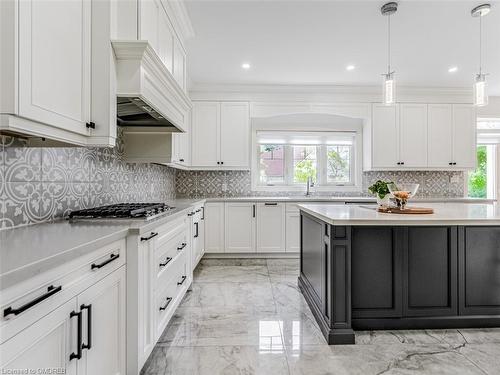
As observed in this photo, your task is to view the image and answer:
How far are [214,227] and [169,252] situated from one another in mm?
2229

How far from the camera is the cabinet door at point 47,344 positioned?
2.48 feet

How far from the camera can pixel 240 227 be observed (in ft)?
14.1

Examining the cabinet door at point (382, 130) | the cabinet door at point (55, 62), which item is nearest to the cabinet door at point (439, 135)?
the cabinet door at point (382, 130)

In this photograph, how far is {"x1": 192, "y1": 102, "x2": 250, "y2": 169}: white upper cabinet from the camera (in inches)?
176

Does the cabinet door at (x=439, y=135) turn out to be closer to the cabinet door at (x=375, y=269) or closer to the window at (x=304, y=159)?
the window at (x=304, y=159)

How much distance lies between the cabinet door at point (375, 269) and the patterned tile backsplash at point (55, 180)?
195 centimetres

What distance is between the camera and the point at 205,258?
171 inches

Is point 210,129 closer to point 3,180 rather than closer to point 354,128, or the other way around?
point 354,128

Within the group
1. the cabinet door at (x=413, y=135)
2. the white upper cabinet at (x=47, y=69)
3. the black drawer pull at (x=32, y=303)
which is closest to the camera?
the black drawer pull at (x=32, y=303)


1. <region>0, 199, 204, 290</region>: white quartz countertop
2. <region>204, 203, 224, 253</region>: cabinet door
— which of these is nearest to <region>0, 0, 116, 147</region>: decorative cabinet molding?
<region>0, 199, 204, 290</region>: white quartz countertop

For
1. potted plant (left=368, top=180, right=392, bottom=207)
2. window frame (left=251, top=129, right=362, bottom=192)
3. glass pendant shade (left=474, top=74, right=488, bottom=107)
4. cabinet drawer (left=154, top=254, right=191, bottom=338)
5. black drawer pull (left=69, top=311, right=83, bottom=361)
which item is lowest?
cabinet drawer (left=154, top=254, right=191, bottom=338)

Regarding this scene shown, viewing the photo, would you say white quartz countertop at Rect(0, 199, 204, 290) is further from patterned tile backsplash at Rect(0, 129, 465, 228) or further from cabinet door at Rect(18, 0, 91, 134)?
cabinet door at Rect(18, 0, 91, 134)

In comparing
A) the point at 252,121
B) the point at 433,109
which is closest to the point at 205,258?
the point at 252,121

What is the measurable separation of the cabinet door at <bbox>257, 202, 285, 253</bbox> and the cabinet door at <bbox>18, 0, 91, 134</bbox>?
313cm
